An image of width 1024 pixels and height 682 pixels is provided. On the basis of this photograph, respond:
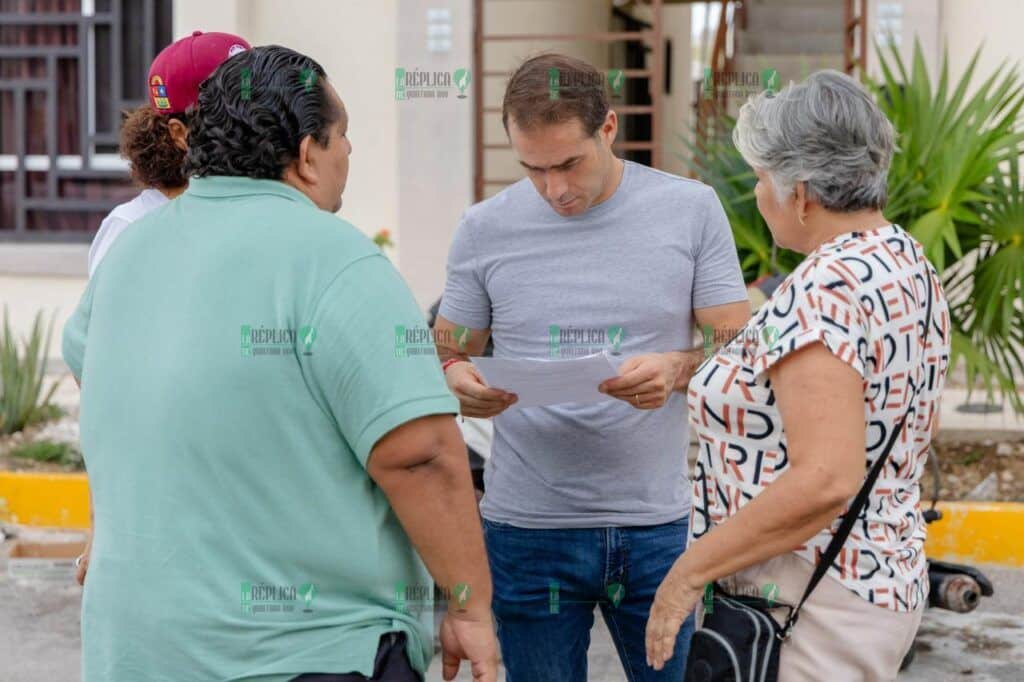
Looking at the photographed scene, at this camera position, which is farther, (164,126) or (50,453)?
(50,453)

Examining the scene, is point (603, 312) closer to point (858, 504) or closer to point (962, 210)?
point (858, 504)

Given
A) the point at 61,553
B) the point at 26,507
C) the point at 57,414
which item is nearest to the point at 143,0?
the point at 57,414

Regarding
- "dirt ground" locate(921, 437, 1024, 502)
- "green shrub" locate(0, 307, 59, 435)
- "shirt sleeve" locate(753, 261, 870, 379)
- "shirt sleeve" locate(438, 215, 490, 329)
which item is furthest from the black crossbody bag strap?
"green shrub" locate(0, 307, 59, 435)

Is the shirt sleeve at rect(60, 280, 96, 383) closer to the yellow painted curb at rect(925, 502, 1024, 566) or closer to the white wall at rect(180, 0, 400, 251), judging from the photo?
the yellow painted curb at rect(925, 502, 1024, 566)

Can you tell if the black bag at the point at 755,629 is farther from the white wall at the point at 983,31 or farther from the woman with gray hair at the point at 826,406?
the white wall at the point at 983,31

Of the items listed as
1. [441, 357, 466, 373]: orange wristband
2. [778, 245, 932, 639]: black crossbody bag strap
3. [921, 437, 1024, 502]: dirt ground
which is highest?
[441, 357, 466, 373]: orange wristband

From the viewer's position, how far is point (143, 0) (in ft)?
33.9

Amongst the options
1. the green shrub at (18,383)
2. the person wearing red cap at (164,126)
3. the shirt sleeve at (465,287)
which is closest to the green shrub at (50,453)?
the green shrub at (18,383)

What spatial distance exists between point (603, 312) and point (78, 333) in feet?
3.34

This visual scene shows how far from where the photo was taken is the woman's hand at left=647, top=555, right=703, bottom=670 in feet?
7.54

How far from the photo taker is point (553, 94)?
2.85 meters

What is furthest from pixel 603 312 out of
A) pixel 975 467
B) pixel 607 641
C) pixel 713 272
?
pixel 975 467

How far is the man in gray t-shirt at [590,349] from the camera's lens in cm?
293

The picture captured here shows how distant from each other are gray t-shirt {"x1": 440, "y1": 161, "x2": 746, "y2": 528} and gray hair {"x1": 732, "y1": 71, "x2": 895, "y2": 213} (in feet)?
2.20
